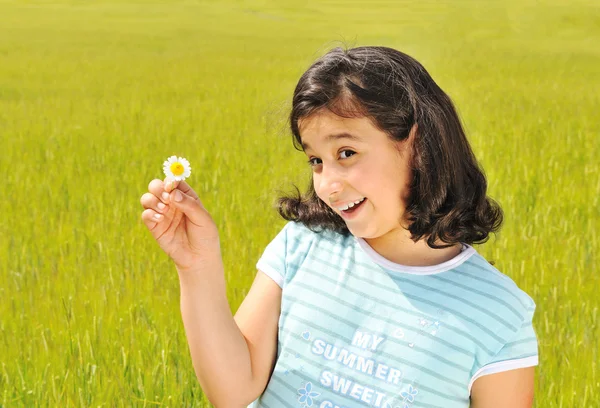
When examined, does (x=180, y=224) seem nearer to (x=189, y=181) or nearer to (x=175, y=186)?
(x=175, y=186)

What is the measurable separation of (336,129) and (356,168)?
7 centimetres

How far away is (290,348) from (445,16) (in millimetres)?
17185

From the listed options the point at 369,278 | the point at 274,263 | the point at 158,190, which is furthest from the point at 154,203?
the point at 369,278

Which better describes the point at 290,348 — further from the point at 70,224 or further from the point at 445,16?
the point at 445,16

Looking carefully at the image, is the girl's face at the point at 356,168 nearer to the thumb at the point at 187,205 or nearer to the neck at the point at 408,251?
the neck at the point at 408,251

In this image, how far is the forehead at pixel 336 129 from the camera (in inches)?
65.1

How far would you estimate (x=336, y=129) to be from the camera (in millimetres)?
1657

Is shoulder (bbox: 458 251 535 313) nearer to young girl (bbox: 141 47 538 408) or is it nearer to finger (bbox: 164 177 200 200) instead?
young girl (bbox: 141 47 538 408)

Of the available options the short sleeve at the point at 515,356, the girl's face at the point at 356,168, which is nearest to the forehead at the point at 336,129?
the girl's face at the point at 356,168

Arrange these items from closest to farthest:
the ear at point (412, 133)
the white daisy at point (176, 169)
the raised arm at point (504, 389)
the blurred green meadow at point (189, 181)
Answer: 1. the white daisy at point (176, 169)
2. the raised arm at point (504, 389)
3. the ear at point (412, 133)
4. the blurred green meadow at point (189, 181)

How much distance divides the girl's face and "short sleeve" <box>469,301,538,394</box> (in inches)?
10.5

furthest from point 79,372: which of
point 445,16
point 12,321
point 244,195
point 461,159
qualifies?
point 445,16

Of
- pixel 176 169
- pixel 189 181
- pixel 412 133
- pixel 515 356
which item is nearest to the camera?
pixel 176 169

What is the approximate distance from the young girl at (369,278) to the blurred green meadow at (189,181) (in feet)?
0.67
